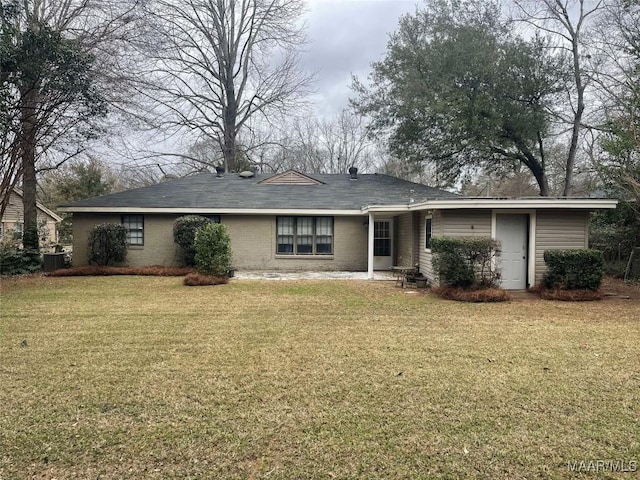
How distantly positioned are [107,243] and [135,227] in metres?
1.23

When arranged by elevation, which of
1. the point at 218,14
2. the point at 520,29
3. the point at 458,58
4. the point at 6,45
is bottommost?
the point at 6,45

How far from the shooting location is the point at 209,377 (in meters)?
4.21

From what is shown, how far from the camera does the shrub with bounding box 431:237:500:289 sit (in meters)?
8.98

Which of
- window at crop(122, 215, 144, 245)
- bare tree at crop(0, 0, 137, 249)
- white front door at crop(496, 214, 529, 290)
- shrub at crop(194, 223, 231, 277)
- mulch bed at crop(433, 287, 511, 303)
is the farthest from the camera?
window at crop(122, 215, 144, 245)

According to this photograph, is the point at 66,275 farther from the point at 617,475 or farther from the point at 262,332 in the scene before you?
the point at 617,475

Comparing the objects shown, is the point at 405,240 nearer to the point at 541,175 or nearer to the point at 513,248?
the point at 513,248

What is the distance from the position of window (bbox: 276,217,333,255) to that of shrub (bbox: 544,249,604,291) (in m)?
7.37

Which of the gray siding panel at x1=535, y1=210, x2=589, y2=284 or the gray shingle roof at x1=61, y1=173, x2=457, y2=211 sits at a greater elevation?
the gray shingle roof at x1=61, y1=173, x2=457, y2=211

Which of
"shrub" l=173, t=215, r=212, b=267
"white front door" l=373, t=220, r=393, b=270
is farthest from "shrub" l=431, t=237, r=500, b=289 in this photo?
"shrub" l=173, t=215, r=212, b=267

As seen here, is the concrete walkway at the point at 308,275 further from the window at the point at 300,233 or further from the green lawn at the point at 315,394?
the green lawn at the point at 315,394

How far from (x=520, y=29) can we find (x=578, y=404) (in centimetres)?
1841

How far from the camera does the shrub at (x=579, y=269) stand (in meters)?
9.16

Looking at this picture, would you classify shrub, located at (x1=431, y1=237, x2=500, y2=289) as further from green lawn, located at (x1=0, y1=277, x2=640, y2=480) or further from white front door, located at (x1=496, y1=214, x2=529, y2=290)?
green lawn, located at (x1=0, y1=277, x2=640, y2=480)

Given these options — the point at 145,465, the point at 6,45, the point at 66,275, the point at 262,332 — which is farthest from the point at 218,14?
the point at 145,465
